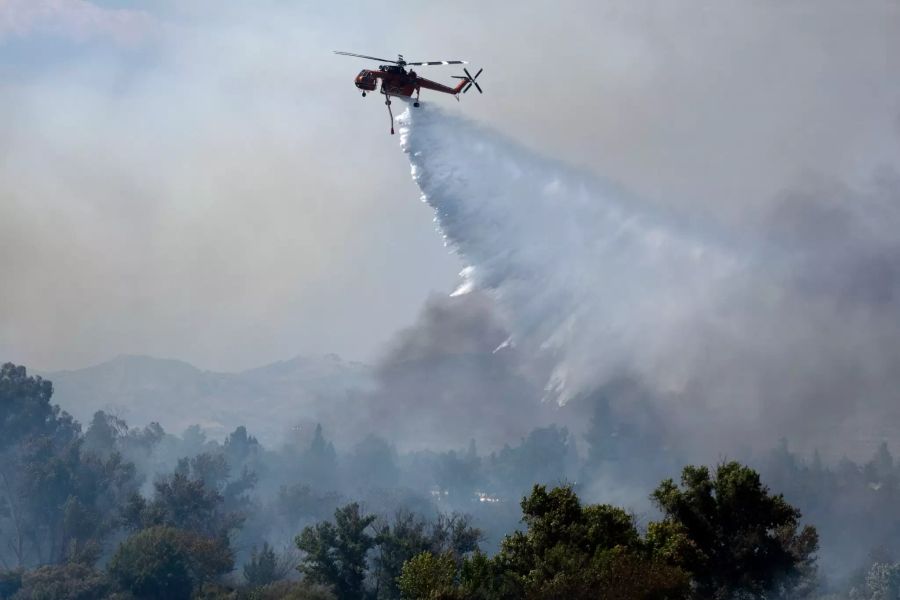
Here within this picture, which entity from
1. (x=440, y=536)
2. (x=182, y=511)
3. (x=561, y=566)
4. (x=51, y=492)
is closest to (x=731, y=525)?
(x=561, y=566)

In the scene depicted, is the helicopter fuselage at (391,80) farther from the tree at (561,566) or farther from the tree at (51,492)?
the tree at (51,492)

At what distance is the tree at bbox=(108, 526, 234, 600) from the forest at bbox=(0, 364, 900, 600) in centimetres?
14

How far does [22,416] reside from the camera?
184m

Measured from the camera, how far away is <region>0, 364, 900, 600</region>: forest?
52.5m

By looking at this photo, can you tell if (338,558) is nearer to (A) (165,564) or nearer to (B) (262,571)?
(A) (165,564)

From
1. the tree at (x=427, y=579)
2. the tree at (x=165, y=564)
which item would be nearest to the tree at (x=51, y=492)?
the tree at (x=165, y=564)

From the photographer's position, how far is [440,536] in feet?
283

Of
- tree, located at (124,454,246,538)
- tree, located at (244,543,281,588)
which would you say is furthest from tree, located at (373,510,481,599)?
tree, located at (124,454,246,538)

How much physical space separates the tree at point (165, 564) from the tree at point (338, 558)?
67.9ft

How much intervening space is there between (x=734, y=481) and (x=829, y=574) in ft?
274

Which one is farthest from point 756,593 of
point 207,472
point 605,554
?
point 207,472

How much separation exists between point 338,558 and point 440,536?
7.88 meters

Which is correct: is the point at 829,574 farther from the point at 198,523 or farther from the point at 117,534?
the point at 117,534

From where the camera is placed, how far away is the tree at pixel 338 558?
83.5m
